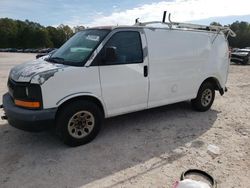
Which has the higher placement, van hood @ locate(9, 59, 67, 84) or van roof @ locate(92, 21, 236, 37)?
van roof @ locate(92, 21, 236, 37)

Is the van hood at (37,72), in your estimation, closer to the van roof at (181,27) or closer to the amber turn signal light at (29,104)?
the amber turn signal light at (29,104)

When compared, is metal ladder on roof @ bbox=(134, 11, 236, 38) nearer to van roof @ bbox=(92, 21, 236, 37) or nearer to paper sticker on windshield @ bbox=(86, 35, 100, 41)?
van roof @ bbox=(92, 21, 236, 37)

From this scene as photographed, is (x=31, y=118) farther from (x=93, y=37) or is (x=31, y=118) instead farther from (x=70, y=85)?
(x=93, y=37)

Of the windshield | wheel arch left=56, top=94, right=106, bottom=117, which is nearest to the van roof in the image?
the windshield

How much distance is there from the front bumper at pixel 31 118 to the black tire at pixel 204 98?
362 centimetres

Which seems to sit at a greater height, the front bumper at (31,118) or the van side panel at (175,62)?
the van side panel at (175,62)

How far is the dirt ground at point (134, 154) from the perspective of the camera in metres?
3.29

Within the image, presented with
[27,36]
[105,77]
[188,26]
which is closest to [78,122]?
[105,77]

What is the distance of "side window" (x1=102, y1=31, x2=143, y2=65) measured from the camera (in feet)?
14.1

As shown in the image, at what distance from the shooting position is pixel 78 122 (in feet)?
13.5

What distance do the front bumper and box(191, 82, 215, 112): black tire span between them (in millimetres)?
3625

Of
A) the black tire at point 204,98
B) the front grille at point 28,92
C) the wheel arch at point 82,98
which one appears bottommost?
the black tire at point 204,98

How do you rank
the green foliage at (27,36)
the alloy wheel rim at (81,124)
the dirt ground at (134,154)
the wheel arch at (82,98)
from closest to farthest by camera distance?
the dirt ground at (134,154) < the wheel arch at (82,98) < the alloy wheel rim at (81,124) < the green foliage at (27,36)

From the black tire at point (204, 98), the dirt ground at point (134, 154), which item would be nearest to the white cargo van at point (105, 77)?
the black tire at point (204, 98)
